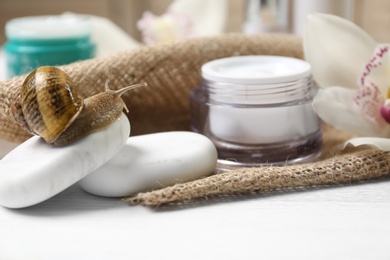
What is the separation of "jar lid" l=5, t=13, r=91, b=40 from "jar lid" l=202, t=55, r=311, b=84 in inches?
10.2

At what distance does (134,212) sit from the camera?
0.44 metres

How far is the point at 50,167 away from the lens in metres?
0.43

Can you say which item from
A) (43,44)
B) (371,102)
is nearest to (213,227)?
(371,102)

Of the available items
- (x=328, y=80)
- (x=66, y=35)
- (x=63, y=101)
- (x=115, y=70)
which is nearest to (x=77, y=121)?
(x=63, y=101)

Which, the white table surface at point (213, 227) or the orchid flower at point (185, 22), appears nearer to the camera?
the white table surface at point (213, 227)

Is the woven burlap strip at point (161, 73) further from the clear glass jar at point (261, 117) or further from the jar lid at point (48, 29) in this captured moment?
the jar lid at point (48, 29)

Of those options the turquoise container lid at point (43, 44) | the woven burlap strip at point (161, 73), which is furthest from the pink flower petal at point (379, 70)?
the turquoise container lid at point (43, 44)

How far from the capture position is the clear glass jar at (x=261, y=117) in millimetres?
512

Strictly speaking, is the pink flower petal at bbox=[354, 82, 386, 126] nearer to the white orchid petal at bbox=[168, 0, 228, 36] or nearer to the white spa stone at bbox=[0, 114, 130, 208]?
the white spa stone at bbox=[0, 114, 130, 208]

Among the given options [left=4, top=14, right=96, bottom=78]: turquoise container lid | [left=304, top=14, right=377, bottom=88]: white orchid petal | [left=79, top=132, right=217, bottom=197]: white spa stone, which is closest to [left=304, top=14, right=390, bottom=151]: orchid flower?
[left=304, top=14, right=377, bottom=88]: white orchid petal

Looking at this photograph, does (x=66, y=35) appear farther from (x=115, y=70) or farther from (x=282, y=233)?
(x=282, y=233)

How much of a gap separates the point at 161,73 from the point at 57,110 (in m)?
0.17

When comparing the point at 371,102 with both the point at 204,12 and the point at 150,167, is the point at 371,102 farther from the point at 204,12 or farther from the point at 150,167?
the point at 204,12

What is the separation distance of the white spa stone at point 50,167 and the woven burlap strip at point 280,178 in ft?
0.14
